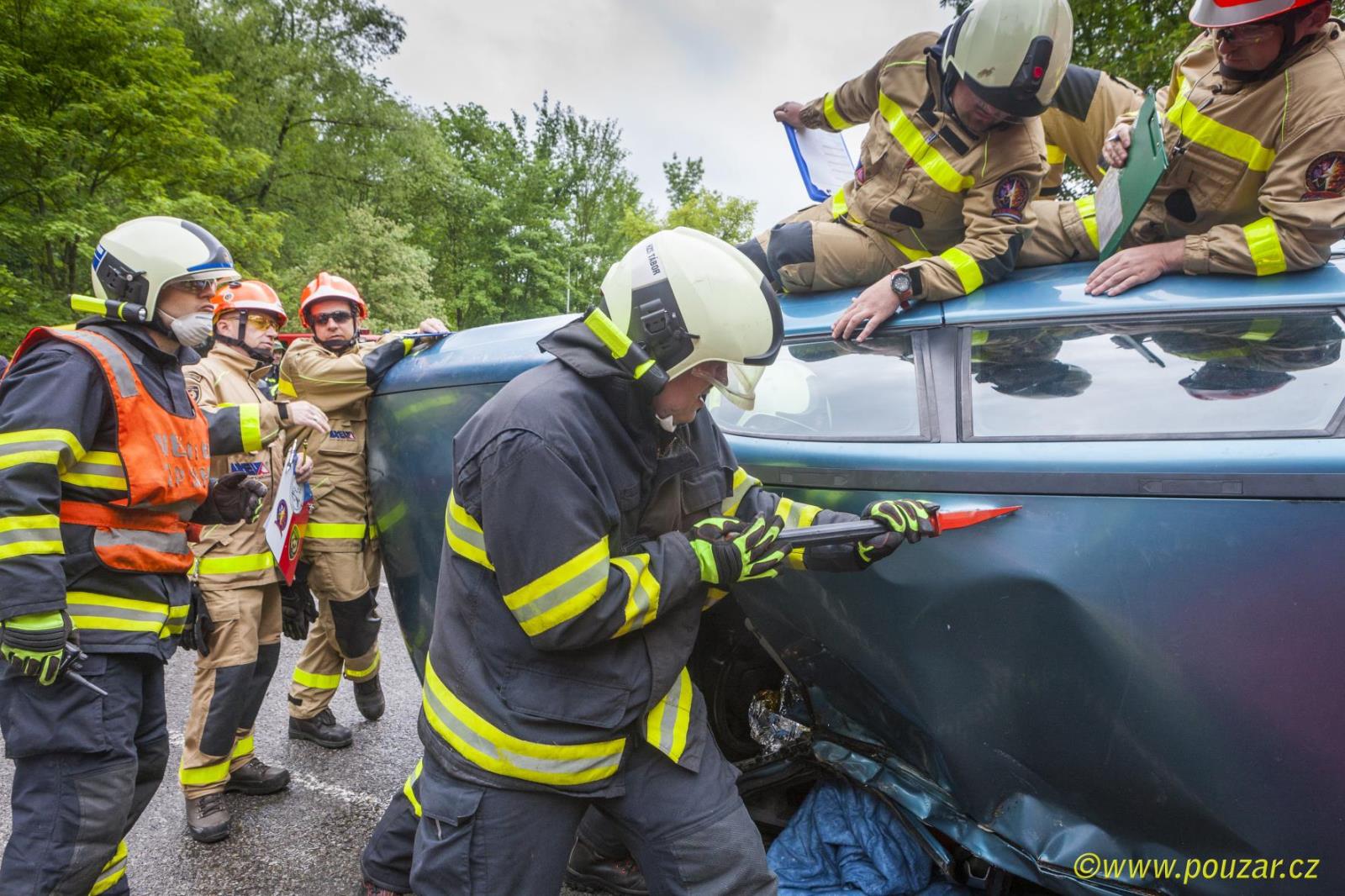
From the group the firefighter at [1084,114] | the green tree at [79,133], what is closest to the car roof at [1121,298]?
the firefighter at [1084,114]

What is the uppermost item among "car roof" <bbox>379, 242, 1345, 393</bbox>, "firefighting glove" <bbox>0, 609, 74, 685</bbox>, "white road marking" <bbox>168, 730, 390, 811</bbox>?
"car roof" <bbox>379, 242, 1345, 393</bbox>

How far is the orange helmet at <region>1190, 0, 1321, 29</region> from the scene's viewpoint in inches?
77.9

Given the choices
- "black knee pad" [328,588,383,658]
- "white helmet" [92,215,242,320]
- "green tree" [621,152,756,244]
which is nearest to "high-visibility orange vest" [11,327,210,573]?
"white helmet" [92,215,242,320]

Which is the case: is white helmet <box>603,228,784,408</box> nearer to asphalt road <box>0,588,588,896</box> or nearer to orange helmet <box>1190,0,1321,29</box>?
orange helmet <box>1190,0,1321,29</box>

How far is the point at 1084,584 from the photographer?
1467 mm

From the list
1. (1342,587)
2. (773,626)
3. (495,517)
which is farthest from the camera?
(773,626)

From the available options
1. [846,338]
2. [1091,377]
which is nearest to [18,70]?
[846,338]

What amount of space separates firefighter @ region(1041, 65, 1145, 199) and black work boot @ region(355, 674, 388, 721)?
3295 millimetres

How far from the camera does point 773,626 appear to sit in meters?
1.98

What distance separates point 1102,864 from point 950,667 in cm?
45

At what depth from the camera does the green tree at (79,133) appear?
8.62 meters

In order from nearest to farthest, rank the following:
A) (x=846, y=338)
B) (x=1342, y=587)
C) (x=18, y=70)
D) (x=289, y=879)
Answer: (x=1342, y=587), (x=846, y=338), (x=289, y=879), (x=18, y=70)

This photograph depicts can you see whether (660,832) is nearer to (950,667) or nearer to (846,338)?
(950,667)

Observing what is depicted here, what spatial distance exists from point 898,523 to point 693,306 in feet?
1.85
